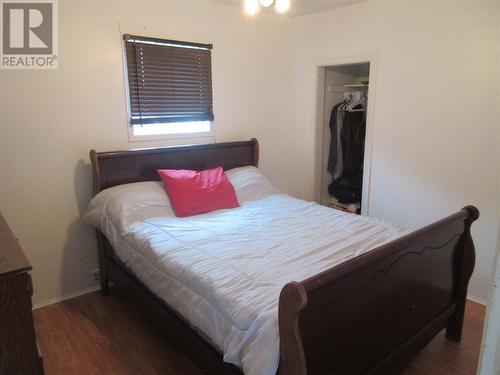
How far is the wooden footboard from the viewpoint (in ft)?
4.06

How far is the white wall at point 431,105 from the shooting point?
8.34 feet

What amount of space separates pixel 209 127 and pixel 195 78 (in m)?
0.46

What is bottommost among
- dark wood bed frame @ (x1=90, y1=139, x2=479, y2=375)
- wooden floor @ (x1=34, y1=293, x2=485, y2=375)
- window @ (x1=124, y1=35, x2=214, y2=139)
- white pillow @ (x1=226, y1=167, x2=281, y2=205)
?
wooden floor @ (x1=34, y1=293, x2=485, y2=375)

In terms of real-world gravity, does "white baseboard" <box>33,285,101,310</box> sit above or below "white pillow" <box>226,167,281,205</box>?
below

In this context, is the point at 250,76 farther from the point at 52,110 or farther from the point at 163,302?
the point at 163,302

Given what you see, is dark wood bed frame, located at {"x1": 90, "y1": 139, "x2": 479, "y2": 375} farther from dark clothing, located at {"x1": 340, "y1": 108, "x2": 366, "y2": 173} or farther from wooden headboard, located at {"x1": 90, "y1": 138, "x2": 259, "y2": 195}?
dark clothing, located at {"x1": 340, "y1": 108, "x2": 366, "y2": 173}

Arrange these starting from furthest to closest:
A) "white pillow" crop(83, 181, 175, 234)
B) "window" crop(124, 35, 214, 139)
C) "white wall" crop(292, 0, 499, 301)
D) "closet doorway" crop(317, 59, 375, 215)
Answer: "closet doorway" crop(317, 59, 375, 215) < "window" crop(124, 35, 214, 139) < "white wall" crop(292, 0, 499, 301) < "white pillow" crop(83, 181, 175, 234)

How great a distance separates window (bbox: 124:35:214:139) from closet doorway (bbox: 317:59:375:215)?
4.27 feet

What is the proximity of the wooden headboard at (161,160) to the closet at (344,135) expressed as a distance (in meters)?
1.02

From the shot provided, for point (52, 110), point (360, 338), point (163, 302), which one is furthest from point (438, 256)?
point (52, 110)

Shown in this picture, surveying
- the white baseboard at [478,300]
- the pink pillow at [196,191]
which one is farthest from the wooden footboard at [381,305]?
the pink pillow at [196,191]

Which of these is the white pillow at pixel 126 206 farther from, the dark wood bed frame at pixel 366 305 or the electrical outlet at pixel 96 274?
the electrical outlet at pixel 96 274

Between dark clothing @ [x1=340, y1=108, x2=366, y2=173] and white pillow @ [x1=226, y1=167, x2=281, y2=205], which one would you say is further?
dark clothing @ [x1=340, y1=108, x2=366, y2=173]

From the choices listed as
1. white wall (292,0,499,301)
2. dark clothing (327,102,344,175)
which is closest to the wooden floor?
white wall (292,0,499,301)
